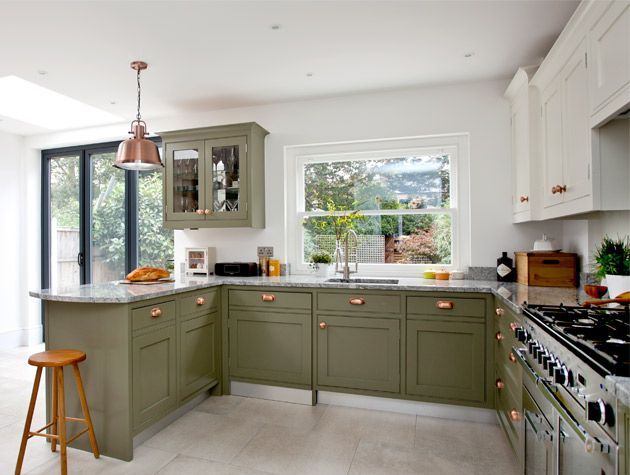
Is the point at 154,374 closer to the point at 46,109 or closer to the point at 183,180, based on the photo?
the point at 183,180

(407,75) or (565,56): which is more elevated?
(407,75)

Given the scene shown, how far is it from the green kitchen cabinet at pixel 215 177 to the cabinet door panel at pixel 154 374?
1.27m

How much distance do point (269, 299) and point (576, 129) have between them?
2246 millimetres

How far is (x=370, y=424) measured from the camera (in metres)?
2.67

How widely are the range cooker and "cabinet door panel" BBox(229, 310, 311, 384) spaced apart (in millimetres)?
1571

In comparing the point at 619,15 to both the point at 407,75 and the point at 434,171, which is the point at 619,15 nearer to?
the point at 407,75

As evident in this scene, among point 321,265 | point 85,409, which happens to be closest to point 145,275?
point 85,409

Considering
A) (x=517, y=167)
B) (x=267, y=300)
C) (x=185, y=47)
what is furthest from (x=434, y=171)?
(x=185, y=47)

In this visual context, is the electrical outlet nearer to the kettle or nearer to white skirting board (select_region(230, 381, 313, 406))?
white skirting board (select_region(230, 381, 313, 406))

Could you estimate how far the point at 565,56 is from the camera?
6.87ft

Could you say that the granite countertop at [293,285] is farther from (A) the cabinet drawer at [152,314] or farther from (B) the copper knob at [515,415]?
(B) the copper knob at [515,415]

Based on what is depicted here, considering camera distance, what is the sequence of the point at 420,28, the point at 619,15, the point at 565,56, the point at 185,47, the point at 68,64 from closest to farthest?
the point at 619,15 < the point at 565,56 < the point at 420,28 < the point at 185,47 < the point at 68,64

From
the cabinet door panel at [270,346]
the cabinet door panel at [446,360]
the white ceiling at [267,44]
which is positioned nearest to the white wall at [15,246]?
the white ceiling at [267,44]

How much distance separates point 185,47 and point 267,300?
74.1 inches
